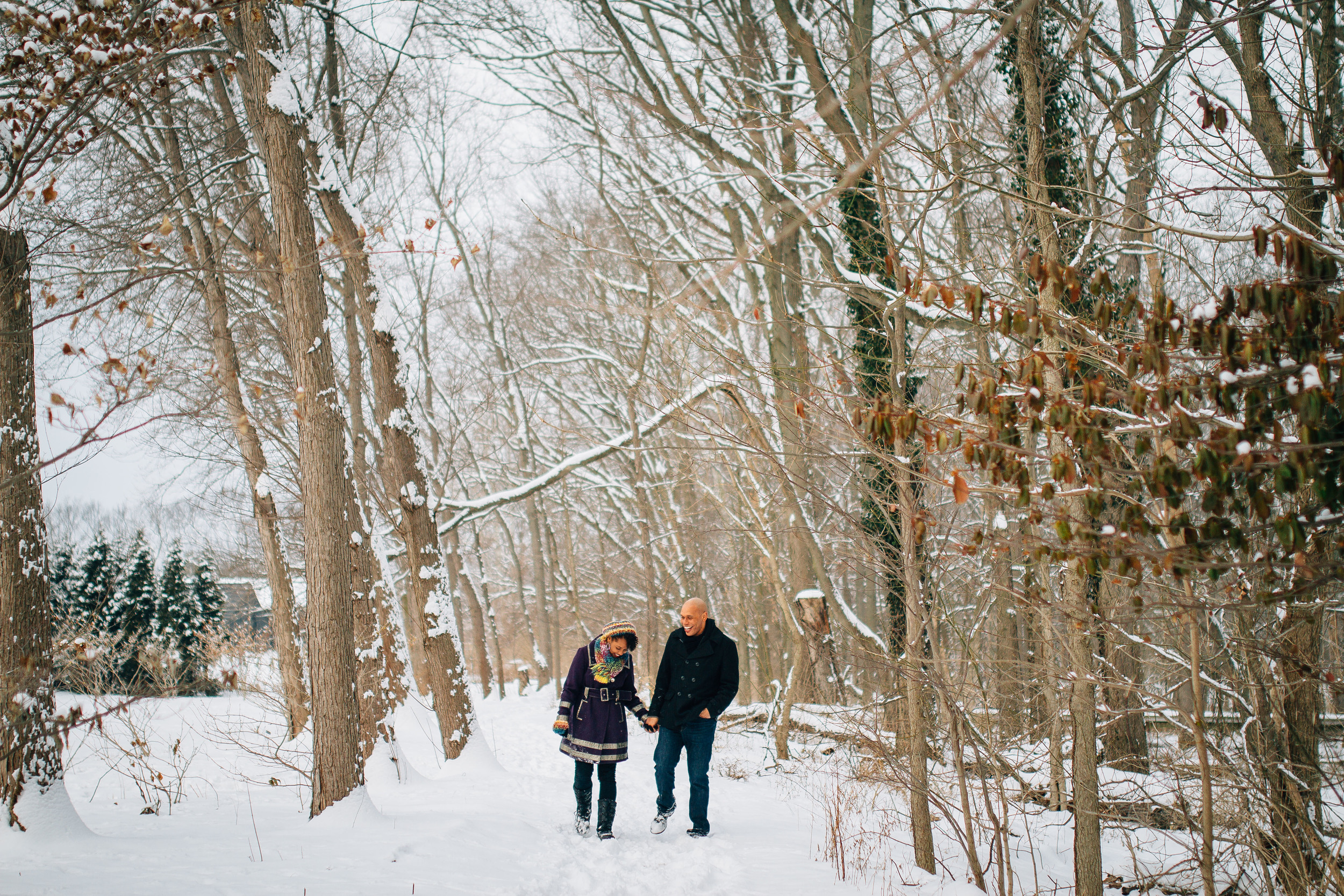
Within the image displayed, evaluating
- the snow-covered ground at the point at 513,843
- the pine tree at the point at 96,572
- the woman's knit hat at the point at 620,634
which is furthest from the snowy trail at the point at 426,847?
the pine tree at the point at 96,572

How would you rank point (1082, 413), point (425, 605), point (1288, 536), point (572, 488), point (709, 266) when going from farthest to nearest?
point (572, 488), point (709, 266), point (425, 605), point (1082, 413), point (1288, 536)

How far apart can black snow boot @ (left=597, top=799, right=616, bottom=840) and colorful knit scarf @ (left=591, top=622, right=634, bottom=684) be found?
787 mm

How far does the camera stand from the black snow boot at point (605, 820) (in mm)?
5289

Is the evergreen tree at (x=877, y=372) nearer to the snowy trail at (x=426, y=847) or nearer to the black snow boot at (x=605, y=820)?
the snowy trail at (x=426, y=847)

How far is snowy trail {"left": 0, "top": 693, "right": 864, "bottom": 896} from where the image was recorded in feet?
12.9

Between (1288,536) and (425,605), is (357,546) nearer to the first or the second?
(425,605)

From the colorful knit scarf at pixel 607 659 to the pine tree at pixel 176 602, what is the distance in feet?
65.1

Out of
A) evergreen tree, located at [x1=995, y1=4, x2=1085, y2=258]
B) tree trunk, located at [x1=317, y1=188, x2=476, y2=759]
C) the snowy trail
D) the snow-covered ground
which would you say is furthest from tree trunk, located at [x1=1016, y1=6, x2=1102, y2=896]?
tree trunk, located at [x1=317, y1=188, x2=476, y2=759]

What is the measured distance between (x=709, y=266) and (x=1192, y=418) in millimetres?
8404

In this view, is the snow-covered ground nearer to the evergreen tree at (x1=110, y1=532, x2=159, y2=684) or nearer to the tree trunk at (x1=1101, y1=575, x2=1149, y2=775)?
the tree trunk at (x1=1101, y1=575, x2=1149, y2=775)

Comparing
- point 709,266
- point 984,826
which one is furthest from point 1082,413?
point 709,266

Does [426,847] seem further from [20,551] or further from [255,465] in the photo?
[255,465]

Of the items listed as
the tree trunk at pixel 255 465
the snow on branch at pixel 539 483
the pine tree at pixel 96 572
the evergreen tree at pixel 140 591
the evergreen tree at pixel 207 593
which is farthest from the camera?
the evergreen tree at pixel 207 593

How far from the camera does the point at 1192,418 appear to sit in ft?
7.41
